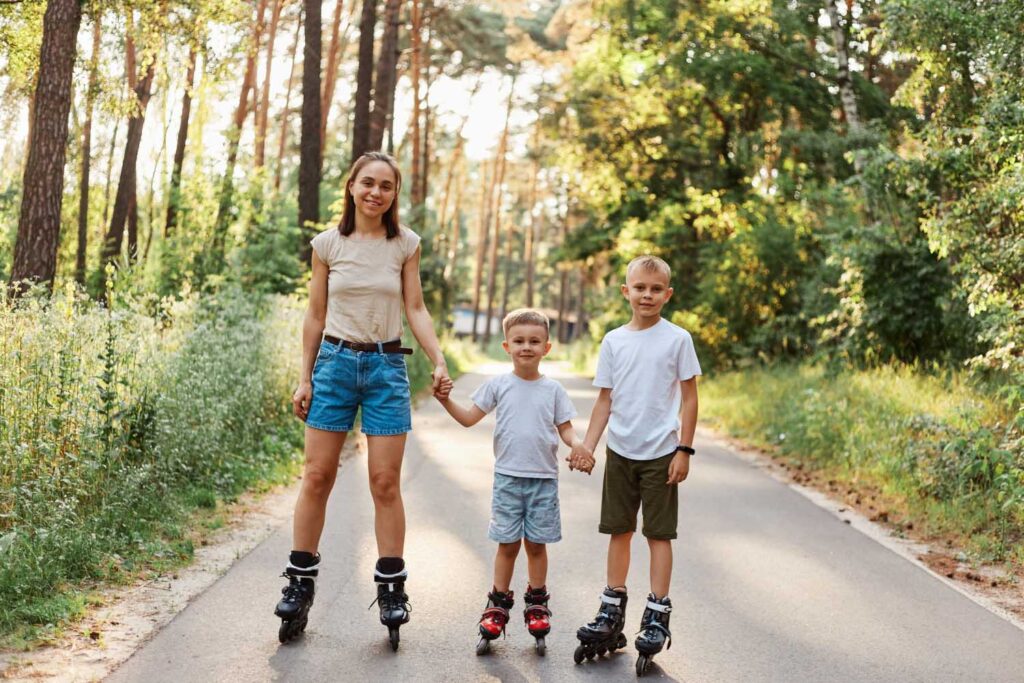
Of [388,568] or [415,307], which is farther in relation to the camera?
[415,307]

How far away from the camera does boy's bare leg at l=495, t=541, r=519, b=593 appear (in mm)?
5191

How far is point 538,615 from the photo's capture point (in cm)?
515

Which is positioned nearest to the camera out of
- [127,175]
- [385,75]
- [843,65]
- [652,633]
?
[652,633]

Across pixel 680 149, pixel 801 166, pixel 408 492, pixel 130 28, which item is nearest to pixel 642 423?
pixel 408 492

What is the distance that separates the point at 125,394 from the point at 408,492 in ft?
9.79

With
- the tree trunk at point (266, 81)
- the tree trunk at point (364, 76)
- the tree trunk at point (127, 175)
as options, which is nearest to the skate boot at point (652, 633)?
the tree trunk at point (364, 76)

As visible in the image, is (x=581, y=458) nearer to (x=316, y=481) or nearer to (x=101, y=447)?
(x=316, y=481)

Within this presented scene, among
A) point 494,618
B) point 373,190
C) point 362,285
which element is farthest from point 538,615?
point 373,190

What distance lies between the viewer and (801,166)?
2436 centimetres

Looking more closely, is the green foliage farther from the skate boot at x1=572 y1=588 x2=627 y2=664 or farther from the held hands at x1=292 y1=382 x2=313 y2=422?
the skate boot at x1=572 y1=588 x2=627 y2=664

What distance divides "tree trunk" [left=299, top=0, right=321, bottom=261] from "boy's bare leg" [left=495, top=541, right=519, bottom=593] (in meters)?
14.4

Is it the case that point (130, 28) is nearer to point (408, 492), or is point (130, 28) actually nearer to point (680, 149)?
point (408, 492)

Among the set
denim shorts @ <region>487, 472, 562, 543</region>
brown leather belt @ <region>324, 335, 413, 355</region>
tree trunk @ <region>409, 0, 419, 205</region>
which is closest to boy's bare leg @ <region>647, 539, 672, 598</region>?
denim shorts @ <region>487, 472, 562, 543</region>

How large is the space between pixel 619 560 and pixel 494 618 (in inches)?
25.1
